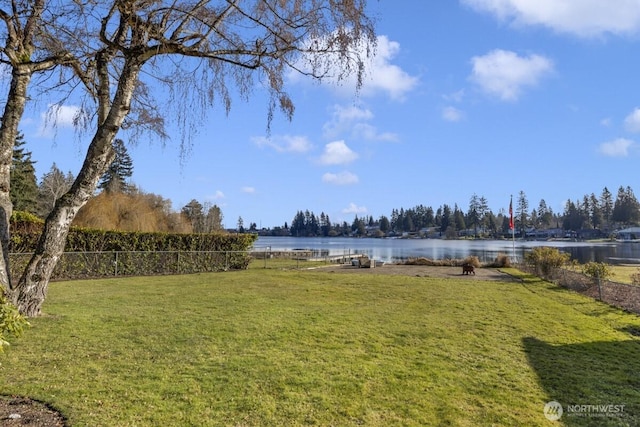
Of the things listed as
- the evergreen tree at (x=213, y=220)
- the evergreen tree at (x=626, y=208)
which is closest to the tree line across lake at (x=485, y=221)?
the evergreen tree at (x=626, y=208)

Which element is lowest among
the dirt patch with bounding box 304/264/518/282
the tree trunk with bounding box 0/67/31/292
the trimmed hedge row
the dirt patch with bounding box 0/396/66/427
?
the dirt patch with bounding box 304/264/518/282

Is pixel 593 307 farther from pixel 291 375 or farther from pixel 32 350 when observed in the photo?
pixel 32 350

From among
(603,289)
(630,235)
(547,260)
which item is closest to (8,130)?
(603,289)

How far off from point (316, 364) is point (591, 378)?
3.40 metres

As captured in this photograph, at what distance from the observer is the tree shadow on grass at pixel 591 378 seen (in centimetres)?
395


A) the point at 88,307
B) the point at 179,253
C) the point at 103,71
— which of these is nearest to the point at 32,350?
the point at 88,307

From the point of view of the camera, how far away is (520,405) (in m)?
4.06

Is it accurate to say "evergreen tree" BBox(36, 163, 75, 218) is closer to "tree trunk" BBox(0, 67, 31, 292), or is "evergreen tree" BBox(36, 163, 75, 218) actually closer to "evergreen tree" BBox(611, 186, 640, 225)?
"tree trunk" BBox(0, 67, 31, 292)

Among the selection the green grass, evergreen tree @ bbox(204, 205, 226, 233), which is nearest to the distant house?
evergreen tree @ bbox(204, 205, 226, 233)

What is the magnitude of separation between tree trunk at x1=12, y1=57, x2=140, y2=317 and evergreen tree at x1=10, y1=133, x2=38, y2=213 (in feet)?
118

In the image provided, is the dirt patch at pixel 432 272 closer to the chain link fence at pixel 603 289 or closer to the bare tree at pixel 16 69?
the chain link fence at pixel 603 289

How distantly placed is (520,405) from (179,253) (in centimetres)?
1827

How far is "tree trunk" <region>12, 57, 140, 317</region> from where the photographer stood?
630 centimetres

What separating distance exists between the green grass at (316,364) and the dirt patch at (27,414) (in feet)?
0.36
